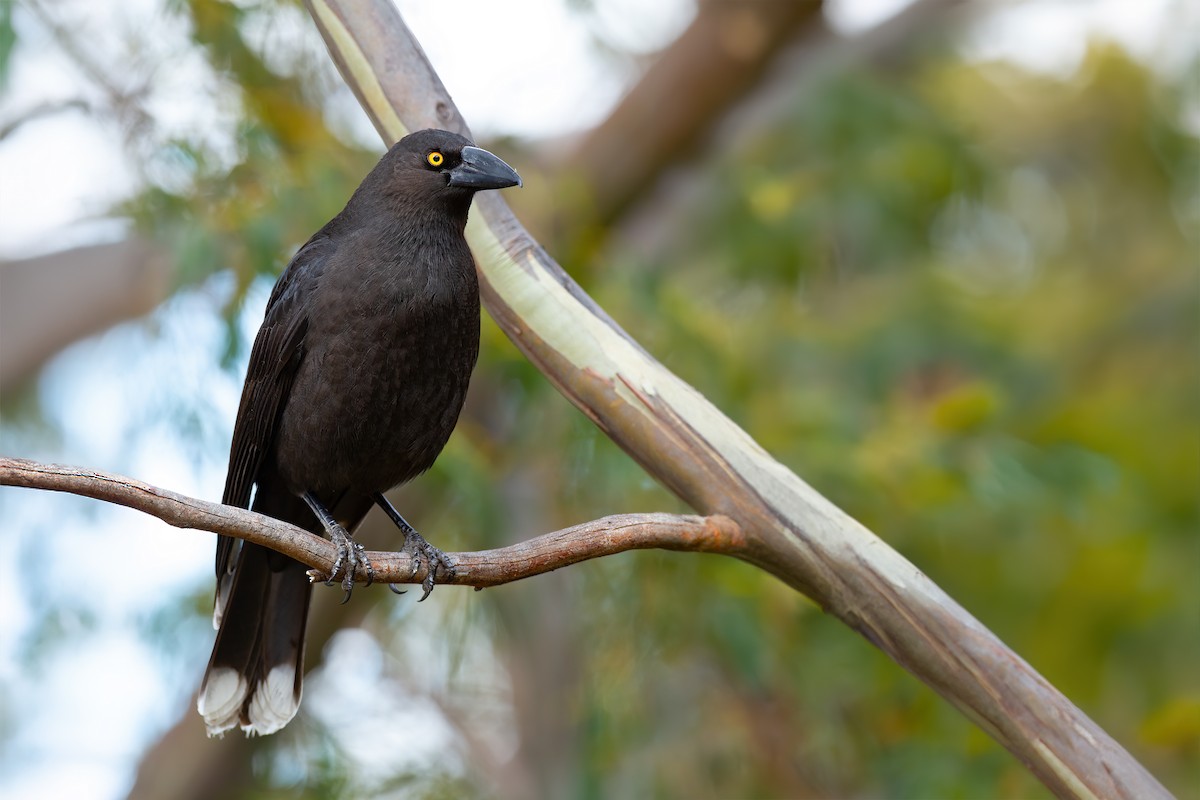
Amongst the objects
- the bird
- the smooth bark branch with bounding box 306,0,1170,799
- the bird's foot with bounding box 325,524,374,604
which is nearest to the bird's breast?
the bird

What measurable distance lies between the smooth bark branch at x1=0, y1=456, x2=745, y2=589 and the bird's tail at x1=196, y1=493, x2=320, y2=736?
2.87 ft

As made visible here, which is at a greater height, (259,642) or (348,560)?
(348,560)

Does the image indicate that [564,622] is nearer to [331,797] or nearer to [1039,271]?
[331,797]

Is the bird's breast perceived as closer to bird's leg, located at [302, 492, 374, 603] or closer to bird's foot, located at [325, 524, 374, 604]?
bird's leg, located at [302, 492, 374, 603]

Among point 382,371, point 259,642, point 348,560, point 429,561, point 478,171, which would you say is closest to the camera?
point 348,560

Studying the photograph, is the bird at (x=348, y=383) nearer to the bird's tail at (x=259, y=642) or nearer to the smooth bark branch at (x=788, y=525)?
the bird's tail at (x=259, y=642)

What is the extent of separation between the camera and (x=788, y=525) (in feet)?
11.3

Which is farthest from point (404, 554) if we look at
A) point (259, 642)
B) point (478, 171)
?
point (478, 171)

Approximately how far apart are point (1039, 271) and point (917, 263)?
7.83 ft

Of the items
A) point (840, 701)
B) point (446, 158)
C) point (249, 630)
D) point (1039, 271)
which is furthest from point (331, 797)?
point (1039, 271)

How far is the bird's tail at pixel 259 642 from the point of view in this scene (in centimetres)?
407

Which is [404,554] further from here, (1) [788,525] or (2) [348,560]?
(1) [788,525]

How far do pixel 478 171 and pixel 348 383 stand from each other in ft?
2.32

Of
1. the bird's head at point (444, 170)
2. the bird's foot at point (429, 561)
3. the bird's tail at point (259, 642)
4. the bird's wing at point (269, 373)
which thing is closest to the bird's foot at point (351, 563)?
the bird's foot at point (429, 561)
